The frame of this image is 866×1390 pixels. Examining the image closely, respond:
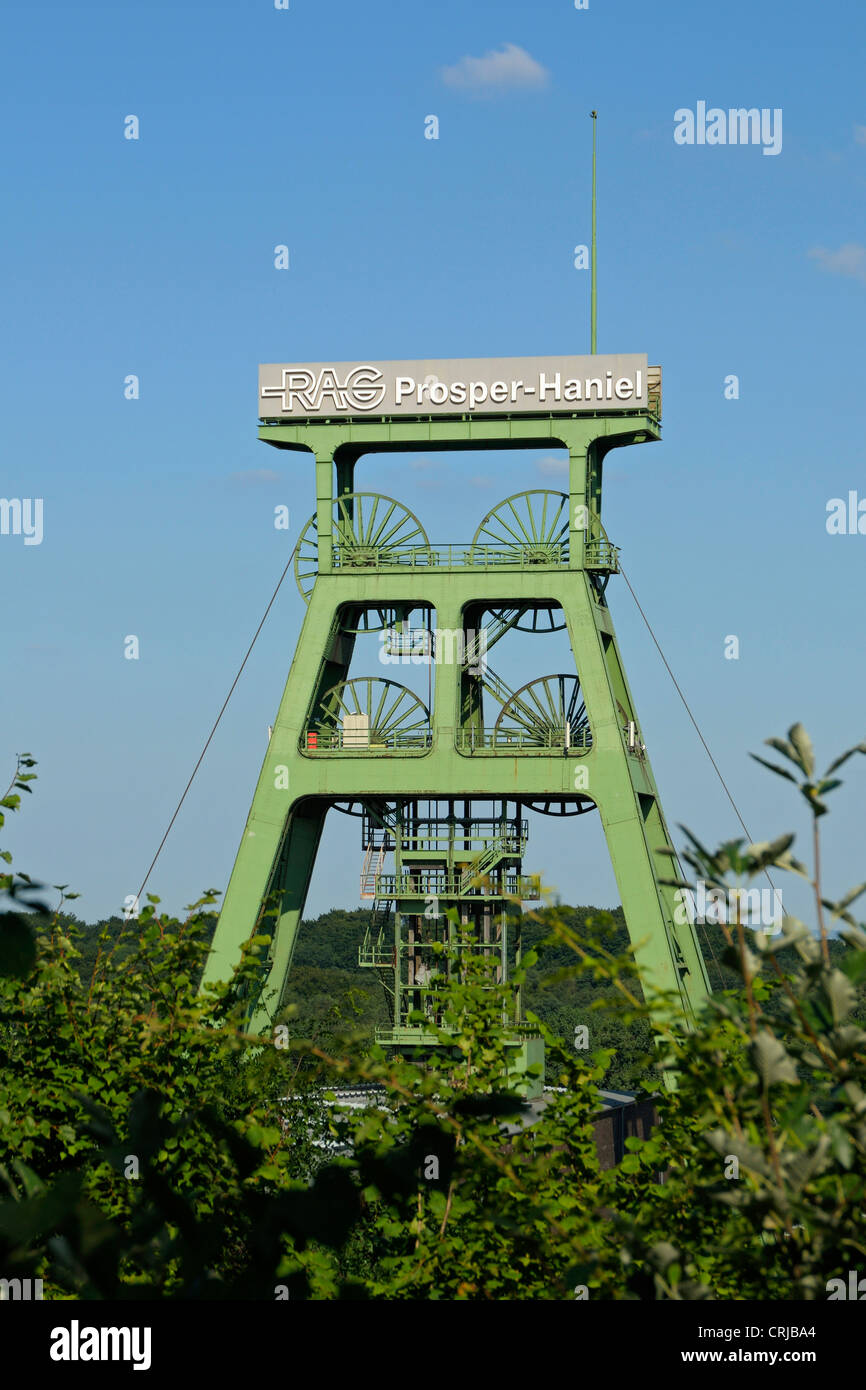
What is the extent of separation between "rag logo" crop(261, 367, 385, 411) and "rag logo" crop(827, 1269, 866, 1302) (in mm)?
42752

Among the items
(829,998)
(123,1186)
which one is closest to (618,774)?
(123,1186)

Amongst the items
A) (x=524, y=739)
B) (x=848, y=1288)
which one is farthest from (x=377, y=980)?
(x=848, y=1288)

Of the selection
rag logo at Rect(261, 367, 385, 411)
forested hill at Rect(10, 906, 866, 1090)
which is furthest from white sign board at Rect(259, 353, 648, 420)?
forested hill at Rect(10, 906, 866, 1090)

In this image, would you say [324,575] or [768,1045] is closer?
[768,1045]

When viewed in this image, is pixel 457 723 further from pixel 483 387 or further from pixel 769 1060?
pixel 769 1060

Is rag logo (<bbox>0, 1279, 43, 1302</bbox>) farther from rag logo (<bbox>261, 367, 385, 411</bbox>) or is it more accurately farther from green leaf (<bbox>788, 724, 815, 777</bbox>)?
rag logo (<bbox>261, 367, 385, 411</bbox>)

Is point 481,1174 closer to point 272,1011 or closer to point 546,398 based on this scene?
point 272,1011

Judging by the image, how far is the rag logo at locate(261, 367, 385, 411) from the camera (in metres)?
48.5

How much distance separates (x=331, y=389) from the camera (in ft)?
160

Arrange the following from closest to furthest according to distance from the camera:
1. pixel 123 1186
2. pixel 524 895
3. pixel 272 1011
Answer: pixel 524 895, pixel 123 1186, pixel 272 1011

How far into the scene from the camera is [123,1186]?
1581cm

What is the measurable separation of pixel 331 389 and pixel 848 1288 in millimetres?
43617
